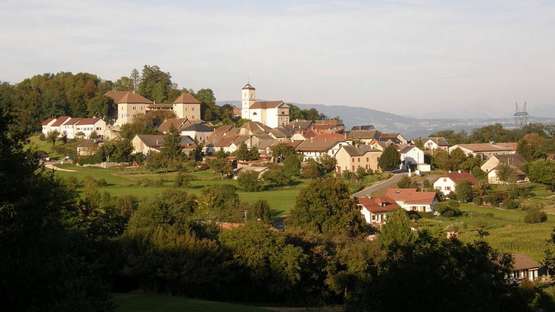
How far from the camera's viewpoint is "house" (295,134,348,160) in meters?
50.7

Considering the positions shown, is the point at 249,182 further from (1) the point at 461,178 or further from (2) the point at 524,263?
(2) the point at 524,263

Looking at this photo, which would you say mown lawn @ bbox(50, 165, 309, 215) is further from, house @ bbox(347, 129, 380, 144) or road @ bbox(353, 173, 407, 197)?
house @ bbox(347, 129, 380, 144)

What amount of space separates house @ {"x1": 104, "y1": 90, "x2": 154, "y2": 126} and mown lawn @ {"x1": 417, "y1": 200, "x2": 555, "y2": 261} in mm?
32221

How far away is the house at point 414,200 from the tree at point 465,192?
191 cm

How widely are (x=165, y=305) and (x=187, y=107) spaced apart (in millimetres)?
47588

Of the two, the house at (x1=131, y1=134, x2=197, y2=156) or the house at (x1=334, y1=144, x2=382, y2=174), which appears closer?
the house at (x1=334, y1=144, x2=382, y2=174)

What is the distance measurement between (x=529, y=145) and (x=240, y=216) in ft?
103

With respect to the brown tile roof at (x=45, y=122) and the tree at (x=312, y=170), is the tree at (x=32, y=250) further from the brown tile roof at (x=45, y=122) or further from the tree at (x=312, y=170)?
the brown tile roof at (x=45, y=122)

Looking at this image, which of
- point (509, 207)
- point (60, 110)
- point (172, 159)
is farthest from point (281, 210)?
→ point (60, 110)

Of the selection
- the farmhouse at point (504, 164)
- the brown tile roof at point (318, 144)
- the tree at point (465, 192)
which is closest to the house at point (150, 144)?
the brown tile roof at point (318, 144)

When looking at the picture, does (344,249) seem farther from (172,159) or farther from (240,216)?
(172,159)

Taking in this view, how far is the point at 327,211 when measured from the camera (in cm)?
2642

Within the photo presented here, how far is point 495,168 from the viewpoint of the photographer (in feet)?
147

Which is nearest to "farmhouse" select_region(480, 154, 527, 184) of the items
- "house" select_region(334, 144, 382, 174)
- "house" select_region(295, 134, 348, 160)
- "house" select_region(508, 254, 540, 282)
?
"house" select_region(334, 144, 382, 174)
